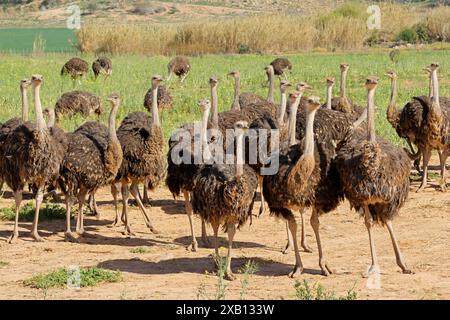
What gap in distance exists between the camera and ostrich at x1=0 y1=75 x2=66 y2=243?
10.9 m

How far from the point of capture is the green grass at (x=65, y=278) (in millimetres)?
8695

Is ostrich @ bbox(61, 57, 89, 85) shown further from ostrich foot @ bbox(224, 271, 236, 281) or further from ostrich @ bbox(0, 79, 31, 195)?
ostrich foot @ bbox(224, 271, 236, 281)

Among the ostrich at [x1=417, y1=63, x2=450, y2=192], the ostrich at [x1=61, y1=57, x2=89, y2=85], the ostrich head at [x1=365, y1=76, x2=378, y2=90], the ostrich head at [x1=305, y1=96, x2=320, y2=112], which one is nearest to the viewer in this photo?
the ostrich head at [x1=305, y1=96, x2=320, y2=112]

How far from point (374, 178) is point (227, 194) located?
4.53 feet

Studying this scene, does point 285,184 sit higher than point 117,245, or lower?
higher

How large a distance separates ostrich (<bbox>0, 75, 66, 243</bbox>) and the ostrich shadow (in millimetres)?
1581

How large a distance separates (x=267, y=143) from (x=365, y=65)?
19374mm

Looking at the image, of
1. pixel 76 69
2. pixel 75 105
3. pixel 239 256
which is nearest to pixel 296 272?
pixel 239 256

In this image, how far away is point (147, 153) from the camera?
11477 mm

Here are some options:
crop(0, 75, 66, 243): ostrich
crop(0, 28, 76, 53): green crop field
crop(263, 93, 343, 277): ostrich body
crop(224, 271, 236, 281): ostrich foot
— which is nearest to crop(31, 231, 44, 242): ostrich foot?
crop(0, 75, 66, 243): ostrich

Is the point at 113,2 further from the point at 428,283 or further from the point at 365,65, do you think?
the point at 428,283

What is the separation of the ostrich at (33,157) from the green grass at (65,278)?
2.02 m

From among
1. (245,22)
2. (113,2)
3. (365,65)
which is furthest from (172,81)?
(113,2)

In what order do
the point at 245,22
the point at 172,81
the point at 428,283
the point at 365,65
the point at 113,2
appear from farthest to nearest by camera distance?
the point at 113,2 → the point at 245,22 → the point at 365,65 → the point at 172,81 → the point at 428,283
